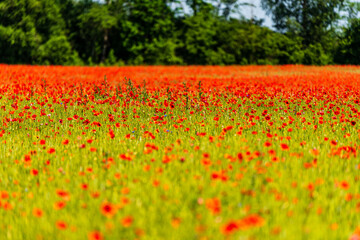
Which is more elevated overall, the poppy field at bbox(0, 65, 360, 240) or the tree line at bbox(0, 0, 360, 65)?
the tree line at bbox(0, 0, 360, 65)

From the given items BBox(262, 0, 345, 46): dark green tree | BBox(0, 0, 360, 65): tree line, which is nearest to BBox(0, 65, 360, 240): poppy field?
BBox(0, 0, 360, 65): tree line

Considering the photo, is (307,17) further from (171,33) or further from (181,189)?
(181,189)

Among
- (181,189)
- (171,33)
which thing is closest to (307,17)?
(171,33)

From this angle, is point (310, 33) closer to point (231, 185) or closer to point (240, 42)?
point (240, 42)

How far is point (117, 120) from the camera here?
682 centimetres

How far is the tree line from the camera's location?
120 feet

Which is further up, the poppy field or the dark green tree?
the dark green tree

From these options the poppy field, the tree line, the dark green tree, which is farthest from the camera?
the dark green tree

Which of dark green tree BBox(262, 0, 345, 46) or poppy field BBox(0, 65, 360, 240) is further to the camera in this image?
dark green tree BBox(262, 0, 345, 46)

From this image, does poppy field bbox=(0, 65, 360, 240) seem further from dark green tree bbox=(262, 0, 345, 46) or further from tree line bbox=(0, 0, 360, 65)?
dark green tree bbox=(262, 0, 345, 46)

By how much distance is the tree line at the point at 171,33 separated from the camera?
3672 cm

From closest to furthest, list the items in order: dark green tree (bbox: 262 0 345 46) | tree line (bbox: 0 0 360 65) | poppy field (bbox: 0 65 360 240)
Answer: poppy field (bbox: 0 65 360 240)
tree line (bbox: 0 0 360 65)
dark green tree (bbox: 262 0 345 46)

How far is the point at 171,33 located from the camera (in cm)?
4153

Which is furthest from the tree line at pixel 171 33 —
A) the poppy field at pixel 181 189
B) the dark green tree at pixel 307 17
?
the poppy field at pixel 181 189
